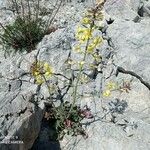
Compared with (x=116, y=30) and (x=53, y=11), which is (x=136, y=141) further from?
(x=53, y=11)

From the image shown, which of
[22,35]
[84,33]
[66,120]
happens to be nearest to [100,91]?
[66,120]

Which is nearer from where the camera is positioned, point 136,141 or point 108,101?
point 136,141

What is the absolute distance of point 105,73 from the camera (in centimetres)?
613

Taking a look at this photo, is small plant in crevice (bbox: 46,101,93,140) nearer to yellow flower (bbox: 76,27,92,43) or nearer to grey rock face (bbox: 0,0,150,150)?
grey rock face (bbox: 0,0,150,150)

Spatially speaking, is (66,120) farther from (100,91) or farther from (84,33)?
(84,33)

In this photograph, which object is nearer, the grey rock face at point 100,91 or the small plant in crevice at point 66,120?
the grey rock face at point 100,91

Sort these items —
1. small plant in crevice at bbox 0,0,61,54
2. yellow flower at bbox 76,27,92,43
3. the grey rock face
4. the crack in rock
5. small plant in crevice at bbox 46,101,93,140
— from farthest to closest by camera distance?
small plant in crevice at bbox 0,0,61,54, the crack in rock, small plant in crevice at bbox 46,101,93,140, the grey rock face, yellow flower at bbox 76,27,92,43

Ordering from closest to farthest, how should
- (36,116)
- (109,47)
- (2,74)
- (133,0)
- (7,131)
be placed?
(7,131) < (36,116) < (2,74) < (109,47) < (133,0)

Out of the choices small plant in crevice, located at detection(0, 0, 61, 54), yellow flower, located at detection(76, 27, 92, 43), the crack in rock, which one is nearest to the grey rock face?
the crack in rock

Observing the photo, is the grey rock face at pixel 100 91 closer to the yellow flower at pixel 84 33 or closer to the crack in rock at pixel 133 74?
the crack in rock at pixel 133 74

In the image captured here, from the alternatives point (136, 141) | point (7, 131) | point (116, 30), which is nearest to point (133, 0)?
point (116, 30)

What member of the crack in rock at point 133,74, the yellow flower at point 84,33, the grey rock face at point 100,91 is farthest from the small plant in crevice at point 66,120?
the yellow flower at point 84,33

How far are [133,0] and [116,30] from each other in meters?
1.13

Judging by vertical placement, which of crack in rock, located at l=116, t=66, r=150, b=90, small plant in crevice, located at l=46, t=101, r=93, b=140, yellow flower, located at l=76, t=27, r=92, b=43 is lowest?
small plant in crevice, located at l=46, t=101, r=93, b=140
